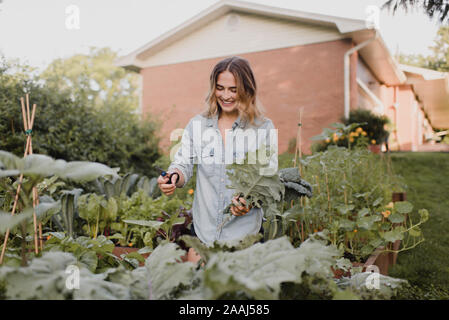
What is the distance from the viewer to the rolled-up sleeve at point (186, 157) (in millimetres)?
1739

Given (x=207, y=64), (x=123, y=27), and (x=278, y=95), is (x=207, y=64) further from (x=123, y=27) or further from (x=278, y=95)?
(x=123, y=27)

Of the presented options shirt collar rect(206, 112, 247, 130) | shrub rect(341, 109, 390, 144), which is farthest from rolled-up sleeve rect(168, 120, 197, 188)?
shrub rect(341, 109, 390, 144)

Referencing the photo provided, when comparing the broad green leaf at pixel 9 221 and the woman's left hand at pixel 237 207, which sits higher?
the broad green leaf at pixel 9 221

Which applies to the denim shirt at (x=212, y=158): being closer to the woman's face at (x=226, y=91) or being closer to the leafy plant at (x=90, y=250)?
the woman's face at (x=226, y=91)

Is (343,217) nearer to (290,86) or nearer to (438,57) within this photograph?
(290,86)

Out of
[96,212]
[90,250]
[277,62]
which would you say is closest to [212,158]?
[90,250]

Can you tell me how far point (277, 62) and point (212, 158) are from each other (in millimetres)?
9318

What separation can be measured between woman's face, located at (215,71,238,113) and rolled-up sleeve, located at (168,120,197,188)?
0.24 m

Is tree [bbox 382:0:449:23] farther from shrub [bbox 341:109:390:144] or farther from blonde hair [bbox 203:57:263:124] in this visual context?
shrub [bbox 341:109:390:144]

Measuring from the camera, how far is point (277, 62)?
34.6ft

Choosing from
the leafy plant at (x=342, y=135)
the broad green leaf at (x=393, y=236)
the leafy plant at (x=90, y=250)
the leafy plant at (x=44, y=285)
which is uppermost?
the leafy plant at (x=342, y=135)

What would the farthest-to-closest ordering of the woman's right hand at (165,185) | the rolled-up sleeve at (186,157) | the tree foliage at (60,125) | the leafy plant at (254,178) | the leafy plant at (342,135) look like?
1. the tree foliage at (60,125)
2. the leafy plant at (342,135)
3. the rolled-up sleeve at (186,157)
4. the woman's right hand at (165,185)
5. the leafy plant at (254,178)

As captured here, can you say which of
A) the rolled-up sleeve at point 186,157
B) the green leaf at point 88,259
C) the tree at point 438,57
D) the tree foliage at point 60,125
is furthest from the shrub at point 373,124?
the tree at point 438,57

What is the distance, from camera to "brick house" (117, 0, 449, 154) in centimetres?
973
